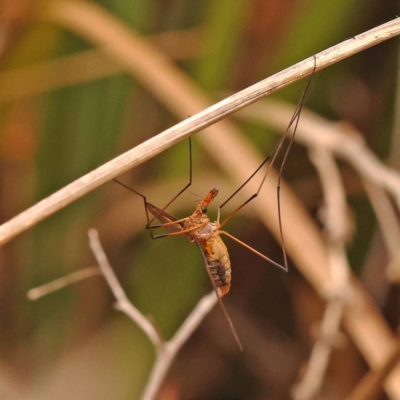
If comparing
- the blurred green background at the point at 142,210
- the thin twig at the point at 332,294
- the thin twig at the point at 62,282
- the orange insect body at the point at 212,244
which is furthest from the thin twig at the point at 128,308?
the blurred green background at the point at 142,210

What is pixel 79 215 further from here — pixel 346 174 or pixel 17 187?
pixel 346 174

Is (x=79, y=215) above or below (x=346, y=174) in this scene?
above

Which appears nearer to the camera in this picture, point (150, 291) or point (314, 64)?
point (314, 64)

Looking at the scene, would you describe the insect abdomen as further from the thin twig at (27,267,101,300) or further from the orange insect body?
the thin twig at (27,267,101,300)

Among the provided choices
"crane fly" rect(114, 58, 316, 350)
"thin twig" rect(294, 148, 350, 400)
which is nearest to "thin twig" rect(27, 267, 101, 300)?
"crane fly" rect(114, 58, 316, 350)

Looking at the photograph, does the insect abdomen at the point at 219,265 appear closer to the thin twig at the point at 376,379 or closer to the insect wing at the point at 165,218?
the insect wing at the point at 165,218

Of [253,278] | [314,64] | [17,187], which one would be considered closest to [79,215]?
[17,187]

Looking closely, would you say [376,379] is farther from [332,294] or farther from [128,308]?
[128,308]

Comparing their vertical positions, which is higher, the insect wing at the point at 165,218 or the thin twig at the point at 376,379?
the insect wing at the point at 165,218
